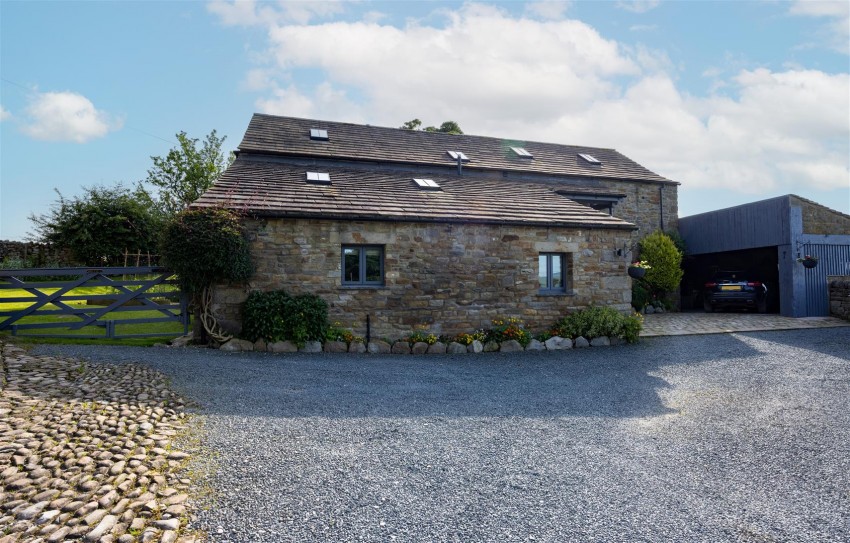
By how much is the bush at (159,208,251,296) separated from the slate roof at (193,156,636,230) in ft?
1.49

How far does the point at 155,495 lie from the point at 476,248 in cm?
874

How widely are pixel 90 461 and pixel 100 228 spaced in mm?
19608

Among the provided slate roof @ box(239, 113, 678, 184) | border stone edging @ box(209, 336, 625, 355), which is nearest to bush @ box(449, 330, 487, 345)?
border stone edging @ box(209, 336, 625, 355)

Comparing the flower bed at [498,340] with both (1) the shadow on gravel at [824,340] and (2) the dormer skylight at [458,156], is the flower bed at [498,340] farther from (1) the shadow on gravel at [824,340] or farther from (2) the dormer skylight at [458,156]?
(2) the dormer skylight at [458,156]

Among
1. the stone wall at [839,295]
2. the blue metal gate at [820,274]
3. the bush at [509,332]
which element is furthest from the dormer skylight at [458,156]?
the stone wall at [839,295]

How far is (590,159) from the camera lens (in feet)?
62.4

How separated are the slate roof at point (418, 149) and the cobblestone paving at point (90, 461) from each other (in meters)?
9.85

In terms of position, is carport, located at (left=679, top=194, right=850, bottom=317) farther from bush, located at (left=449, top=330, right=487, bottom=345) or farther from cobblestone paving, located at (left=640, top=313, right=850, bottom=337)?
bush, located at (left=449, top=330, right=487, bottom=345)

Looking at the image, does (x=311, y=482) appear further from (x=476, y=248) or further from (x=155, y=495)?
(x=476, y=248)

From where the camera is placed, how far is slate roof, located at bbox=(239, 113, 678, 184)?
49.8 feet

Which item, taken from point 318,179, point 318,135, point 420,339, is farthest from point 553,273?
point 318,135

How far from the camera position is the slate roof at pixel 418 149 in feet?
49.8

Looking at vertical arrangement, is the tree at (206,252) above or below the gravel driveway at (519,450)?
above

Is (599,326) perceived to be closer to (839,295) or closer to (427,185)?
(427,185)
